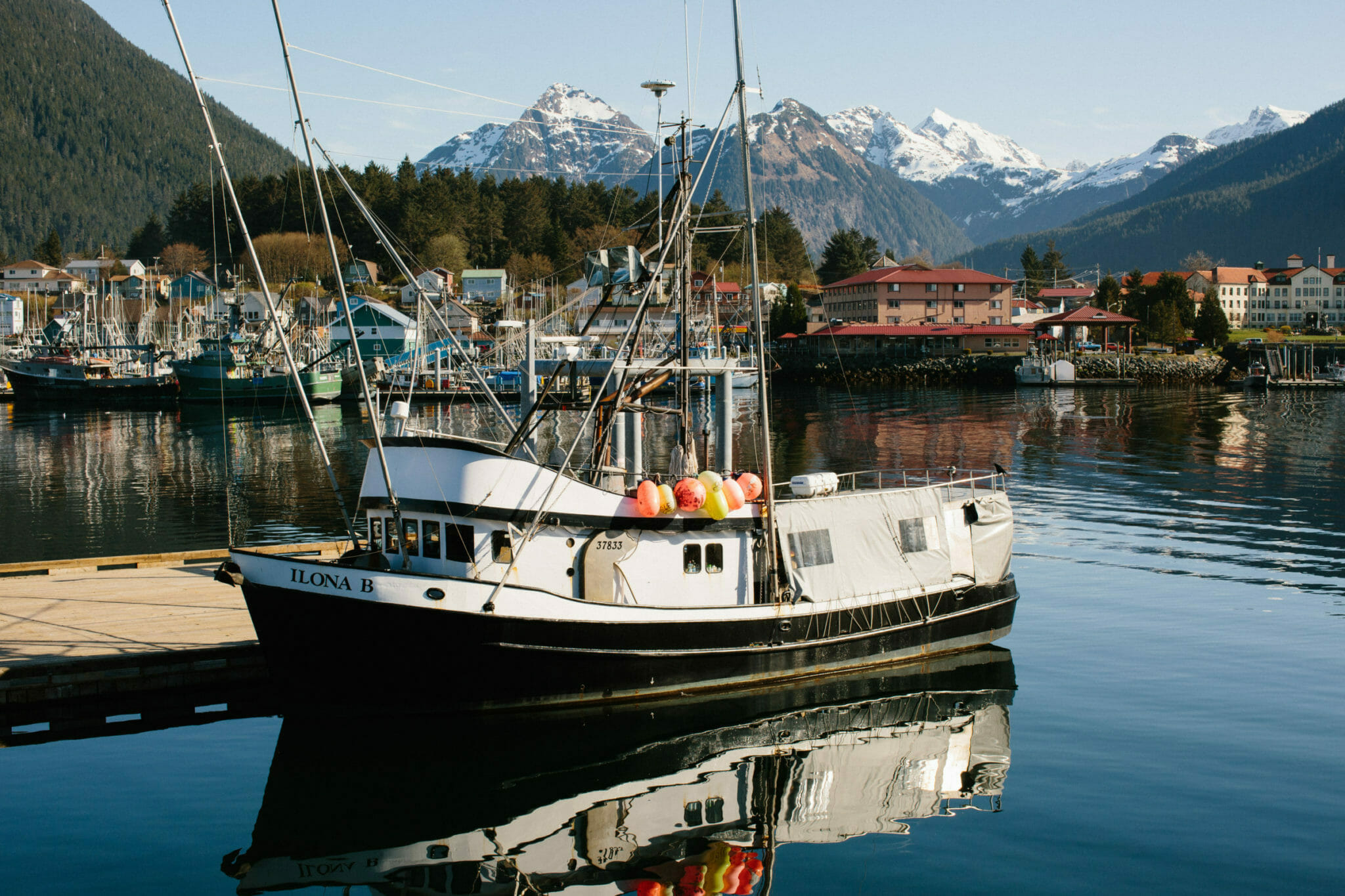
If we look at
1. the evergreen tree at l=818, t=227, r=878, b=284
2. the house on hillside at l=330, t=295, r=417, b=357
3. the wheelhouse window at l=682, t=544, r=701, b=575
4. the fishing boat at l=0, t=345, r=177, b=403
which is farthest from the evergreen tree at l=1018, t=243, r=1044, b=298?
the wheelhouse window at l=682, t=544, r=701, b=575

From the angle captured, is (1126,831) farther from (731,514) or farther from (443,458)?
(443,458)

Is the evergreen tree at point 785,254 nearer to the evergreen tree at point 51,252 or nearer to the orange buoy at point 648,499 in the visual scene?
the orange buoy at point 648,499

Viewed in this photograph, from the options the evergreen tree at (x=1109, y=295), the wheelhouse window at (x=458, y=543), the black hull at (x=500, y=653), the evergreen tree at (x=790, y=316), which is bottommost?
the black hull at (x=500, y=653)

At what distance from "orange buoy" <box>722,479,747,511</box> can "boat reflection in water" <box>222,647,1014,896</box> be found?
3060 millimetres

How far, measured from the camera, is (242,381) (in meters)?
81.6

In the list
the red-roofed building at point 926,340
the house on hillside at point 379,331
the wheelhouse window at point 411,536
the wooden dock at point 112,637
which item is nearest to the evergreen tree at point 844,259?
the red-roofed building at point 926,340

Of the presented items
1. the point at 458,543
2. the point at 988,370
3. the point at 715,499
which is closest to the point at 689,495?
the point at 715,499

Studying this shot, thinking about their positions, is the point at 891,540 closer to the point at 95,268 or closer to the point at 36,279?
the point at 95,268

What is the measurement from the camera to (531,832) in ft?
38.1

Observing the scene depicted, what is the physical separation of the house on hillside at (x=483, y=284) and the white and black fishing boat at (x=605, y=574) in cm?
9745

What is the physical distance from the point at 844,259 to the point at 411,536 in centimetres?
13179

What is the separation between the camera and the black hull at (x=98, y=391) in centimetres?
8269

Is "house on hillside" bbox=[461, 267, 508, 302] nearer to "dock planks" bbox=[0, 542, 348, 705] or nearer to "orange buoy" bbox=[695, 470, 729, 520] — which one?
"dock planks" bbox=[0, 542, 348, 705]

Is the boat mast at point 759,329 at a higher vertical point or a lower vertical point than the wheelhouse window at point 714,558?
higher
